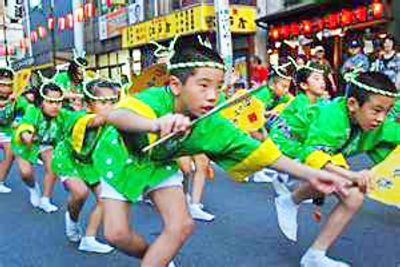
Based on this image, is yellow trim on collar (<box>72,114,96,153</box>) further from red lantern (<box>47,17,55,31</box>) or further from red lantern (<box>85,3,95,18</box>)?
red lantern (<box>47,17,55,31</box>)

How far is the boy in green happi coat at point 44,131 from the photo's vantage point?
15.5 feet

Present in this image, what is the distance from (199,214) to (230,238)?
2.33ft

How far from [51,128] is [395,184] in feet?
8.98

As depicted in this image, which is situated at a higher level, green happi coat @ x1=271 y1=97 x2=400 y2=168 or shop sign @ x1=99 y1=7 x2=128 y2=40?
shop sign @ x1=99 y1=7 x2=128 y2=40

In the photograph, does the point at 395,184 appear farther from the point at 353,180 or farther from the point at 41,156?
the point at 41,156

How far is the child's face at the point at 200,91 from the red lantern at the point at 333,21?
984cm

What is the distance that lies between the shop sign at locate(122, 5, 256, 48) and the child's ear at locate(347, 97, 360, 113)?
10.6 m

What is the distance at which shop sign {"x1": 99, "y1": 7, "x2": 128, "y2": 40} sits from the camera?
70.2 ft

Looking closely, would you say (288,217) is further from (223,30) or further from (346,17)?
(346,17)

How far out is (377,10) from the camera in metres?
10.8

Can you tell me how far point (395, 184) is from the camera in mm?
4152

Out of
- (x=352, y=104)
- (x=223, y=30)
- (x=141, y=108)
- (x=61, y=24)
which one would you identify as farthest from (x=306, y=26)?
(x=61, y=24)

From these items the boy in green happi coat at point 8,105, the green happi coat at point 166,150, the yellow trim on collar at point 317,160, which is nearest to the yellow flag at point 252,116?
the boy in green happi coat at point 8,105

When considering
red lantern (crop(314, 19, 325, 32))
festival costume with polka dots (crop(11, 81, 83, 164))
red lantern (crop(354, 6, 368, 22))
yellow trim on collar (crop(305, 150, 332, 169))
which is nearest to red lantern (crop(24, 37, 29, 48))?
red lantern (crop(314, 19, 325, 32))
